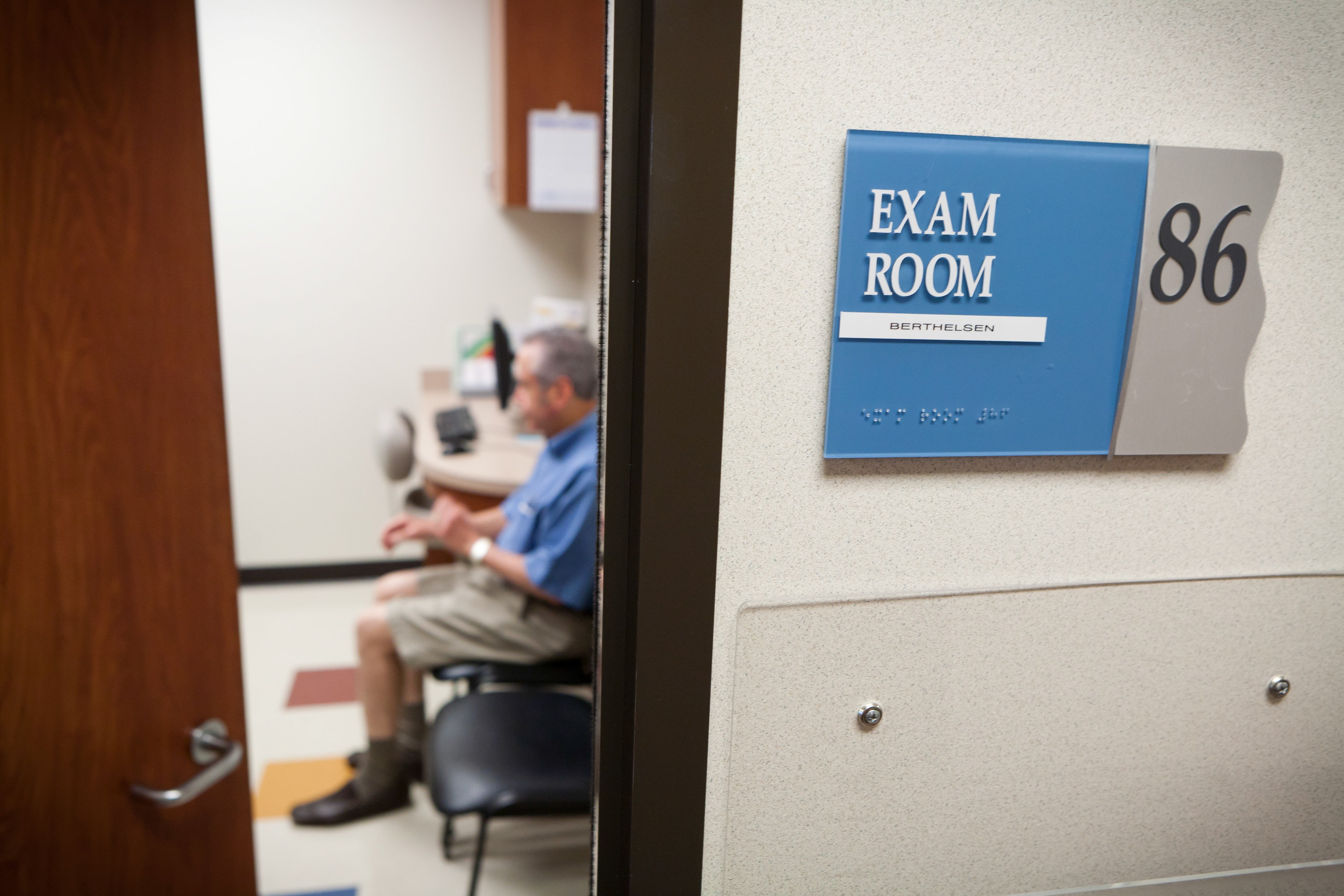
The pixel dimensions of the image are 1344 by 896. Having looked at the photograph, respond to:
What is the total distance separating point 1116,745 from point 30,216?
1.32 m

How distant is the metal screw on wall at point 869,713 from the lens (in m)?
0.89

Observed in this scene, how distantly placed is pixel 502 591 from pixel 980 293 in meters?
1.52

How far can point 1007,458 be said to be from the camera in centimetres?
88

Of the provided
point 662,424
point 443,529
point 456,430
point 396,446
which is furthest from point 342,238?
point 662,424

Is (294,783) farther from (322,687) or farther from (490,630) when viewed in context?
(490,630)

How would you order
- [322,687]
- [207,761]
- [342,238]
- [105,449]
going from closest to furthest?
[105,449] < [207,761] < [322,687] < [342,238]

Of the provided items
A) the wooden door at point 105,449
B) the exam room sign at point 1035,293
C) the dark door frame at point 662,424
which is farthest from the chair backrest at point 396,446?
the exam room sign at point 1035,293

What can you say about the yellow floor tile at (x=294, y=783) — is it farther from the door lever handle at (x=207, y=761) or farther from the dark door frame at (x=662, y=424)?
the dark door frame at (x=662, y=424)

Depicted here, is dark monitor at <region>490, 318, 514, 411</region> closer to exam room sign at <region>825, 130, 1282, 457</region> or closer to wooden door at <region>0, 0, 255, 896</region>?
wooden door at <region>0, 0, 255, 896</region>

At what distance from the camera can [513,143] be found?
327 cm

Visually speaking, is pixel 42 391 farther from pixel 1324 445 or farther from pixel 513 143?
pixel 513 143

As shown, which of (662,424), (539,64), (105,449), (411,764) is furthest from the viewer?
(539,64)

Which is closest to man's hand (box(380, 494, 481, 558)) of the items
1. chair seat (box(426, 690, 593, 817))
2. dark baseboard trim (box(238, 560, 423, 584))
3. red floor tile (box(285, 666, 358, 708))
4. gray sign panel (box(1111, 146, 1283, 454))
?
chair seat (box(426, 690, 593, 817))

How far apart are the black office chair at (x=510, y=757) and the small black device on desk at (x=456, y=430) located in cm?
88
